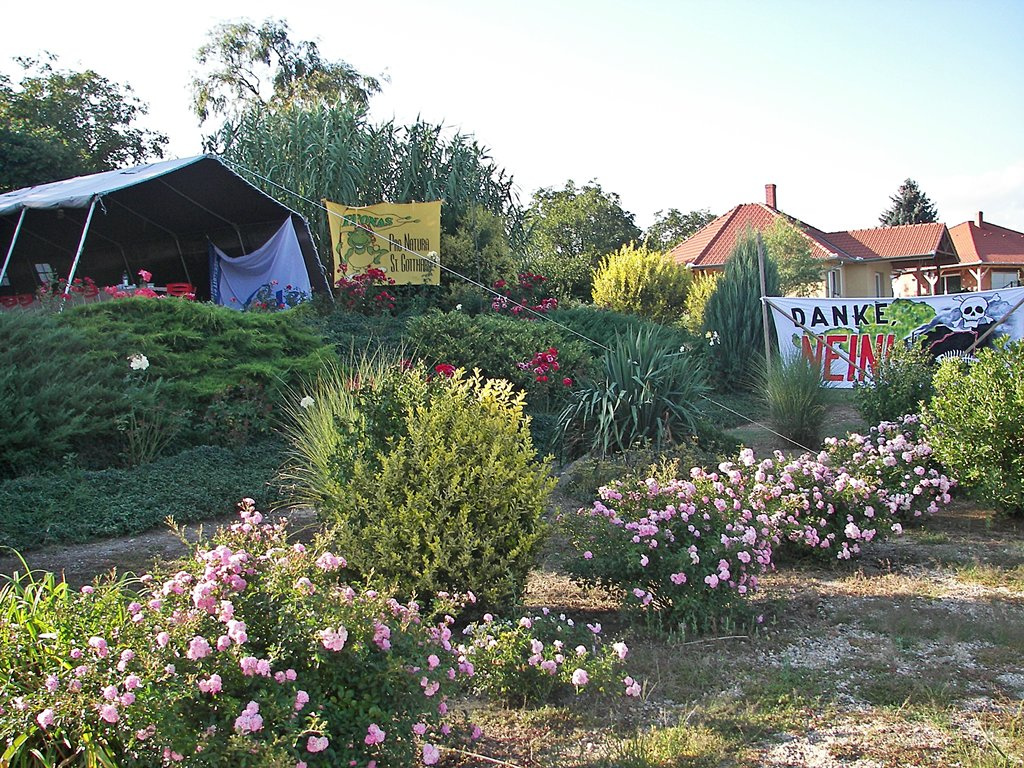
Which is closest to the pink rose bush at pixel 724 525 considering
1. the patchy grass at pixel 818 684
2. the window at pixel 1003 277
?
the patchy grass at pixel 818 684

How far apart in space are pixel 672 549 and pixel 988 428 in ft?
9.32

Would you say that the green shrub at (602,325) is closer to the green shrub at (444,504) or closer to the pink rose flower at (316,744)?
the green shrub at (444,504)

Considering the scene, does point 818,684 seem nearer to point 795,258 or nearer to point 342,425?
point 342,425

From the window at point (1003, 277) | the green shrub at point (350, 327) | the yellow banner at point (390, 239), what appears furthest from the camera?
the window at point (1003, 277)

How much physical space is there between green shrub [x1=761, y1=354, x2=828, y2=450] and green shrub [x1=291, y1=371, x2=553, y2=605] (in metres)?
5.47

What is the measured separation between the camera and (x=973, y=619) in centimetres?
421

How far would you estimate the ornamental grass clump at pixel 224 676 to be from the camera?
2.26 metres

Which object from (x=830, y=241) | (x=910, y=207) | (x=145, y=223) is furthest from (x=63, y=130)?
(x=910, y=207)

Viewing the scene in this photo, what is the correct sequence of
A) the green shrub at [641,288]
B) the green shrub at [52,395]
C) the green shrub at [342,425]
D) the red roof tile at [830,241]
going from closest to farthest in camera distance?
the green shrub at [342,425] → the green shrub at [52,395] → the green shrub at [641,288] → the red roof tile at [830,241]

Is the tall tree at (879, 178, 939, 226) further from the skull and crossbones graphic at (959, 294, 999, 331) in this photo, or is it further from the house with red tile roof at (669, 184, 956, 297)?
the skull and crossbones graphic at (959, 294, 999, 331)

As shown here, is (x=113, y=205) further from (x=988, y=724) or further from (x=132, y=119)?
(x=132, y=119)

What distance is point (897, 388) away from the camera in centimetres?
805

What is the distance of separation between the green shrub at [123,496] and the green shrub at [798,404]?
508 cm

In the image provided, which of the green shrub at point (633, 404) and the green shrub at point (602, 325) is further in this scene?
the green shrub at point (602, 325)
